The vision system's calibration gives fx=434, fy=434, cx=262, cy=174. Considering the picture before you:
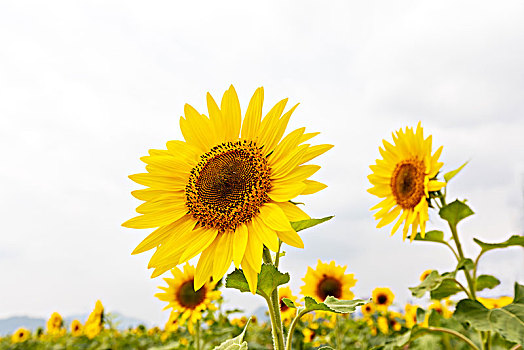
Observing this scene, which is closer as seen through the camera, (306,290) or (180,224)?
(180,224)

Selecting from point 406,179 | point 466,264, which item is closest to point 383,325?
point 406,179

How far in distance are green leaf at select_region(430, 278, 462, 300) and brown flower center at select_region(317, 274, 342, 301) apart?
150 centimetres

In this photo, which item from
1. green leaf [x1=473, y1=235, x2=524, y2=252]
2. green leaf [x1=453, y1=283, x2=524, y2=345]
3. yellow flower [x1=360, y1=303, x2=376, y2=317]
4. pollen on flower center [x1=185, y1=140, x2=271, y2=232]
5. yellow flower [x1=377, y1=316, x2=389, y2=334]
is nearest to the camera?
pollen on flower center [x1=185, y1=140, x2=271, y2=232]

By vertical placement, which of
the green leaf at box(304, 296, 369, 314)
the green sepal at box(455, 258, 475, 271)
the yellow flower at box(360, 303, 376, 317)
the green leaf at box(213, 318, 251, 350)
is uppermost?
the yellow flower at box(360, 303, 376, 317)

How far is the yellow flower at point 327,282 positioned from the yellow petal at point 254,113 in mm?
3007

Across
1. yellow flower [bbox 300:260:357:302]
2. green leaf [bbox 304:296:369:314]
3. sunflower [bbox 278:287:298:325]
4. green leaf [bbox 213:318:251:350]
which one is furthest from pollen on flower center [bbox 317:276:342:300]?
green leaf [bbox 304:296:369:314]

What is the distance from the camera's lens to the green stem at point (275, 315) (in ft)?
5.04

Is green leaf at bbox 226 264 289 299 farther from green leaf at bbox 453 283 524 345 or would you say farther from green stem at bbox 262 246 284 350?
green leaf at bbox 453 283 524 345

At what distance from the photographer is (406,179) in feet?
11.0

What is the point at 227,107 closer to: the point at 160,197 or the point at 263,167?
the point at 263,167

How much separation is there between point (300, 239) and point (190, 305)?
2.81 m

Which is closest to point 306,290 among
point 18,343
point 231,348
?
point 231,348

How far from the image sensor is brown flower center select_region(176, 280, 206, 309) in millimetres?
3986

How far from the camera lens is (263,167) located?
1709mm
